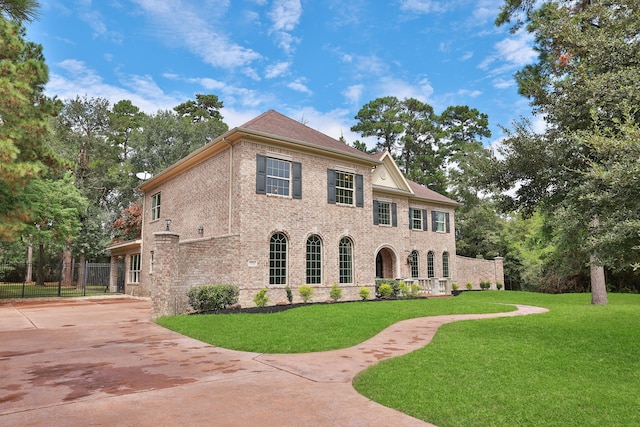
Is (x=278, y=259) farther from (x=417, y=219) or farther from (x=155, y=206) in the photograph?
(x=417, y=219)

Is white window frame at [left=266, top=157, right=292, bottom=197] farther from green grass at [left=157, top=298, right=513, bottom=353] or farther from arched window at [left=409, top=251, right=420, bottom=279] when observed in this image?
arched window at [left=409, top=251, right=420, bottom=279]

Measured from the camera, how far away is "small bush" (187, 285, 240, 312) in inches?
520

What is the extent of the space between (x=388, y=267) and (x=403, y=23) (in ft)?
41.6

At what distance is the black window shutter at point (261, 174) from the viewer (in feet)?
51.3

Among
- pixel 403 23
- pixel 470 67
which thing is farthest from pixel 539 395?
pixel 470 67

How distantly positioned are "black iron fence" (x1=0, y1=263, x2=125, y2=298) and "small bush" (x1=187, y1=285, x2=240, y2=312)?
14.0 metres

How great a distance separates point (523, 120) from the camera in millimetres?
9945

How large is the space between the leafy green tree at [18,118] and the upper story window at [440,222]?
21017mm

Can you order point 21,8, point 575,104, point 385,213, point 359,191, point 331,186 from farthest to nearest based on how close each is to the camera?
A: point 385,213 → point 359,191 → point 331,186 → point 21,8 → point 575,104

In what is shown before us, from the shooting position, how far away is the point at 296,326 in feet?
33.5

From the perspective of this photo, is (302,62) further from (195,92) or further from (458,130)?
(195,92)

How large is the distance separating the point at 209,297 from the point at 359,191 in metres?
8.83

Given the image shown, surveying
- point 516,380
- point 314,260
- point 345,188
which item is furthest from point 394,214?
A: point 516,380

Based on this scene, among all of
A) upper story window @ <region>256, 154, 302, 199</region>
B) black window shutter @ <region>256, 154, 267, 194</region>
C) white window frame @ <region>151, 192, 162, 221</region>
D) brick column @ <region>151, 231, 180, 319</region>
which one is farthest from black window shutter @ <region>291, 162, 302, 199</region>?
white window frame @ <region>151, 192, 162, 221</region>
